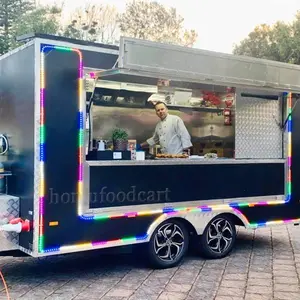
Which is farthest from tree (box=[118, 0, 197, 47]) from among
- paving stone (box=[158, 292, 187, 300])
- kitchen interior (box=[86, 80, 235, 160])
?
paving stone (box=[158, 292, 187, 300])

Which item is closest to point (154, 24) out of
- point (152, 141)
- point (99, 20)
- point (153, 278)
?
point (99, 20)

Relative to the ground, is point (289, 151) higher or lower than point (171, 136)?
lower

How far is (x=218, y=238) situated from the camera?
6.56 meters

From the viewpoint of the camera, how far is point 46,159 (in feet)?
16.4

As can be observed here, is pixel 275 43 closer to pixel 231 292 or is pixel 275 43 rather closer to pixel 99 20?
pixel 99 20

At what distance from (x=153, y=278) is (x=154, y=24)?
25.2m

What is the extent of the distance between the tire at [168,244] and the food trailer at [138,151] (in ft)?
0.05

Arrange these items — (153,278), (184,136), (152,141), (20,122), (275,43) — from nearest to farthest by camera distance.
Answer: (20,122), (153,278), (184,136), (152,141), (275,43)

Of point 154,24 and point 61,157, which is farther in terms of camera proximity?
point 154,24

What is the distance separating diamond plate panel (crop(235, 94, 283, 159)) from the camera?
270 inches

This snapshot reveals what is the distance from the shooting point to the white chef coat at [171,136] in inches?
272

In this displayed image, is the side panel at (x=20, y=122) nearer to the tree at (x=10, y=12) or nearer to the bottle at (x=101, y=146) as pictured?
the bottle at (x=101, y=146)

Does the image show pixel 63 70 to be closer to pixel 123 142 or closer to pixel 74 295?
pixel 123 142

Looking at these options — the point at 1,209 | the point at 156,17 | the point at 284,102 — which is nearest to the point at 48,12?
the point at 156,17
